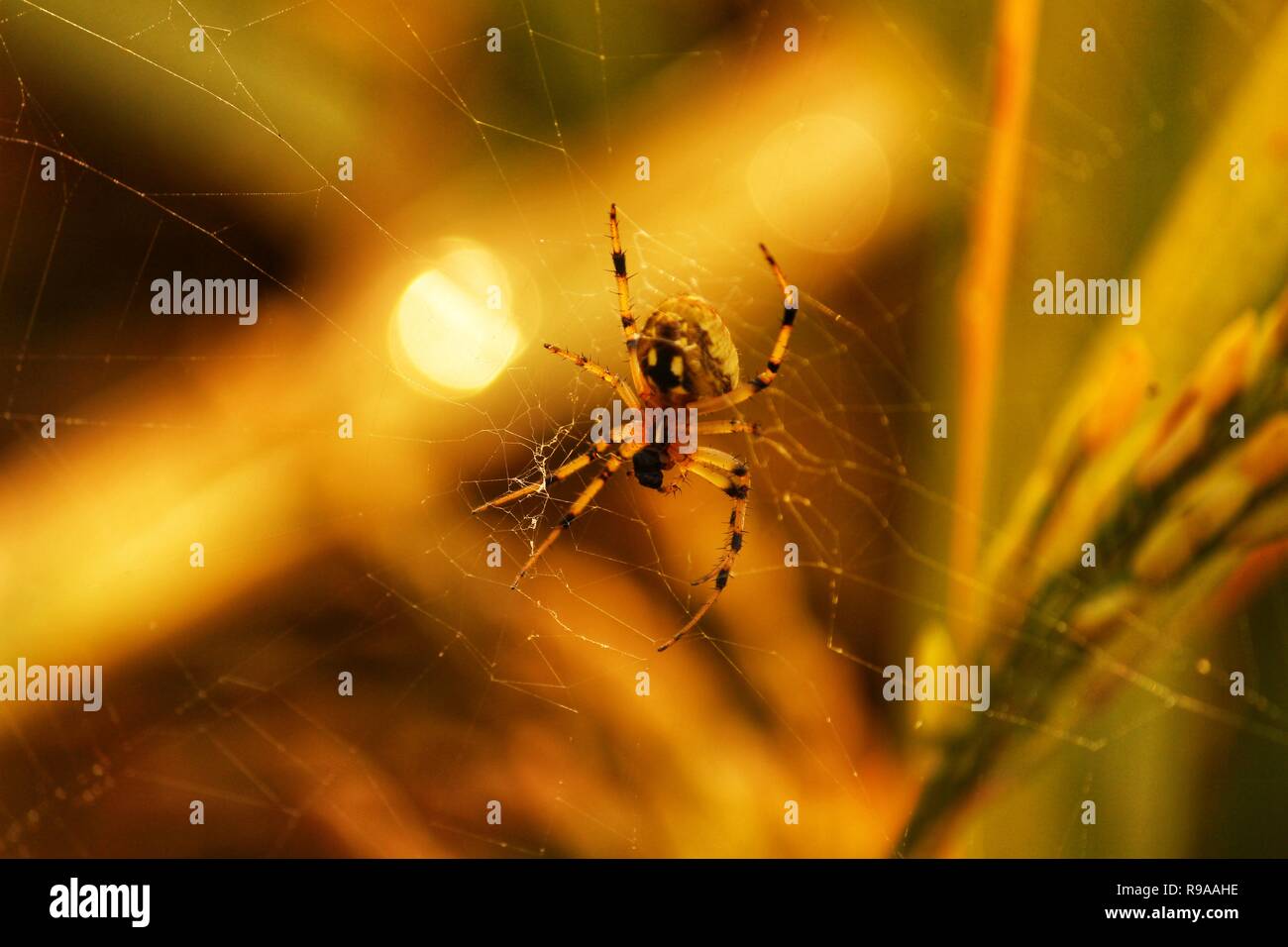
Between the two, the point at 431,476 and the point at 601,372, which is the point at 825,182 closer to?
the point at 601,372

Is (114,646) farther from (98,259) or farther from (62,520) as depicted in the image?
(98,259)

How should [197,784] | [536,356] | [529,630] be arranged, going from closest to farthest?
[536,356] < [529,630] < [197,784]

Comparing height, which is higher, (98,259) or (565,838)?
(98,259)

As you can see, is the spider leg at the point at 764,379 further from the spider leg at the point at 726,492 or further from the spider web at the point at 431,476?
the spider web at the point at 431,476

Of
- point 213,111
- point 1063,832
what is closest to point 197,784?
point 213,111

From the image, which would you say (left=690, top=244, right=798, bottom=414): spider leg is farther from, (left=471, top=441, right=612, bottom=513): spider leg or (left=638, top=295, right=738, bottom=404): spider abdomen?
(left=471, top=441, right=612, bottom=513): spider leg

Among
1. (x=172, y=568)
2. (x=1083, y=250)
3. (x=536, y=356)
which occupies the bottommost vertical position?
(x=172, y=568)

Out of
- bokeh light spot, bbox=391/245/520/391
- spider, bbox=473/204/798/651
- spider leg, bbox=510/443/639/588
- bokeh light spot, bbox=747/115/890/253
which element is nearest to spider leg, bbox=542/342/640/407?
spider, bbox=473/204/798/651

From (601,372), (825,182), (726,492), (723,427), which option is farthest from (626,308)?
(825,182)
